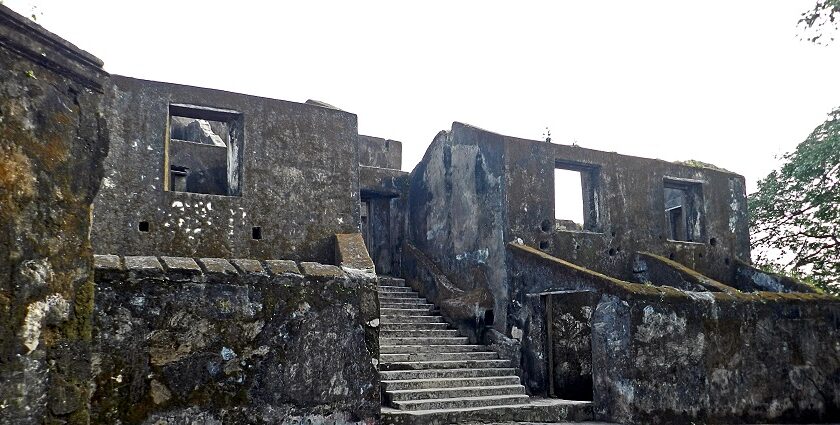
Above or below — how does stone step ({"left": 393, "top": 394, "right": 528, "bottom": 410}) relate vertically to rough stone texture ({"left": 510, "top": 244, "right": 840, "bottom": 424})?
below

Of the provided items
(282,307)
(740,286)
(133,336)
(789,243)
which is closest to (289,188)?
(282,307)

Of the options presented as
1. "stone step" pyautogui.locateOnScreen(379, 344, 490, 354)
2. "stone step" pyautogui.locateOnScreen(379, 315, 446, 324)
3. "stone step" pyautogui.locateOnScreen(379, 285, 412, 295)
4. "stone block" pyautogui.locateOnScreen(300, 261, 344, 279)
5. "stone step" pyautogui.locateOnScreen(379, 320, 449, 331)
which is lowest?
"stone step" pyautogui.locateOnScreen(379, 344, 490, 354)

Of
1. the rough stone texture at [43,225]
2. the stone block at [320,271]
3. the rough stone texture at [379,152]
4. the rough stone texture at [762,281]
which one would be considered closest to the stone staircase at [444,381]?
the stone block at [320,271]

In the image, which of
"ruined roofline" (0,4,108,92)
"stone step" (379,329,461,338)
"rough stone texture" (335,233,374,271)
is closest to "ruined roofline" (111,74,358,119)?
"rough stone texture" (335,233,374,271)

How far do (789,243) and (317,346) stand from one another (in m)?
12.6

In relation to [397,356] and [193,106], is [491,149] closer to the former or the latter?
[397,356]

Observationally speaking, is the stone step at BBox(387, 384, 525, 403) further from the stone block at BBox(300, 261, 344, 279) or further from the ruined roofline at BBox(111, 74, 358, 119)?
the ruined roofline at BBox(111, 74, 358, 119)

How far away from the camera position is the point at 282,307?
6.45 m

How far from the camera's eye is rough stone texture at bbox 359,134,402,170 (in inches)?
726

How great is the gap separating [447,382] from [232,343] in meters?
3.50

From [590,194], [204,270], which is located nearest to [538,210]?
[590,194]

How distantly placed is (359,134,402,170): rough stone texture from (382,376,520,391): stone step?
9.94m

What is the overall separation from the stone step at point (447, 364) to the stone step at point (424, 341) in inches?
24.8

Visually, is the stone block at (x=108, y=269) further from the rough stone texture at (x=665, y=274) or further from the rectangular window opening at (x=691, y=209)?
the rectangular window opening at (x=691, y=209)
